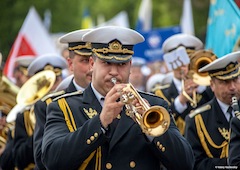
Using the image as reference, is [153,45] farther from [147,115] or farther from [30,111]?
[147,115]

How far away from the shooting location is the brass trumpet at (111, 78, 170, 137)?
23.3 feet

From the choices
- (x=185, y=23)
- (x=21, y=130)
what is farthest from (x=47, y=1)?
(x=21, y=130)

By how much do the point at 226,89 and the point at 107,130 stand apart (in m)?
2.66

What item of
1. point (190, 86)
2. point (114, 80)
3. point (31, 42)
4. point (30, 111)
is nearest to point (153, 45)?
point (31, 42)

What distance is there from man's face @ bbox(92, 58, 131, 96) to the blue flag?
12144 millimetres

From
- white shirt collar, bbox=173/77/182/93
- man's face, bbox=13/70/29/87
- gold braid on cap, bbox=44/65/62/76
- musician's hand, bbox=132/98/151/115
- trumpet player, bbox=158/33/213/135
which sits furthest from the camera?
man's face, bbox=13/70/29/87

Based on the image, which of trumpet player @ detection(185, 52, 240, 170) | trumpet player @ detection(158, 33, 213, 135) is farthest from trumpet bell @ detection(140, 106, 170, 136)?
trumpet player @ detection(158, 33, 213, 135)

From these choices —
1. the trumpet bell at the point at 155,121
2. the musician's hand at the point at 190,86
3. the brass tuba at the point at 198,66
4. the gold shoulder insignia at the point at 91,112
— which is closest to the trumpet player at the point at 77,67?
the gold shoulder insignia at the point at 91,112

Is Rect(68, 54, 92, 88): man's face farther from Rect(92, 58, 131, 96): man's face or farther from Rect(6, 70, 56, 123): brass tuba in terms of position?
Rect(6, 70, 56, 123): brass tuba

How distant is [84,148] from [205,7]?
127 feet

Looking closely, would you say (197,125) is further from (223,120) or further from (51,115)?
(51,115)

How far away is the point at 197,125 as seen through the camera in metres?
10.1

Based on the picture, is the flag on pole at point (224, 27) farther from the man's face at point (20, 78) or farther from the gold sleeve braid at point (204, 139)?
the man's face at point (20, 78)

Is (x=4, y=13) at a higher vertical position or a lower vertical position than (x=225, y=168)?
higher
